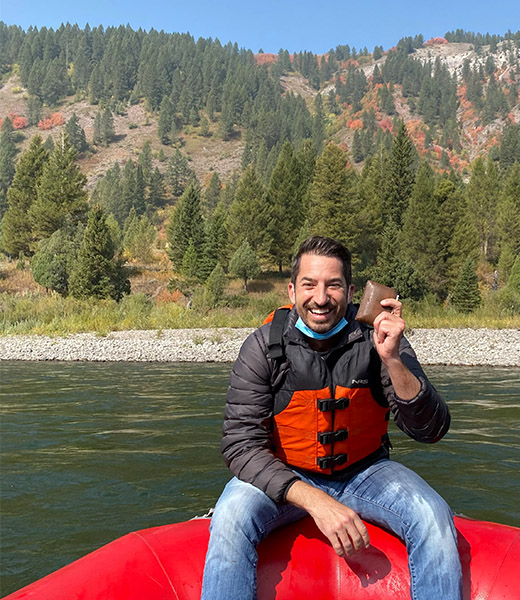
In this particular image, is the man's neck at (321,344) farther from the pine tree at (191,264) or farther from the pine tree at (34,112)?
the pine tree at (34,112)

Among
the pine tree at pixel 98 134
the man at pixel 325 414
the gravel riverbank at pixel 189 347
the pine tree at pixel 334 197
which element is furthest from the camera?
the pine tree at pixel 98 134

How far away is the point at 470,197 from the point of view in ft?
158

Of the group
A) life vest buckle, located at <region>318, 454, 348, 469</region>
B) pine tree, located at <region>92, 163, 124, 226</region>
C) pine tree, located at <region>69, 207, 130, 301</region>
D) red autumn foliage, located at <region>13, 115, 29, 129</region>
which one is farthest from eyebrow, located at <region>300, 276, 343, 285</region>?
red autumn foliage, located at <region>13, 115, 29, 129</region>

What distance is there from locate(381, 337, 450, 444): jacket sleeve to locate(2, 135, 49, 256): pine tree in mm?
41081

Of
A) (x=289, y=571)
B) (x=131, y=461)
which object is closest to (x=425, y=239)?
(x=131, y=461)

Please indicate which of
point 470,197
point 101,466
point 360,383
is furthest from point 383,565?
point 470,197

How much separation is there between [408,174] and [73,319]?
29512 mm

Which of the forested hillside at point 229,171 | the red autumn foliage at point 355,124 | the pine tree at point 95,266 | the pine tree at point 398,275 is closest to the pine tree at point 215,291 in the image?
the forested hillside at point 229,171

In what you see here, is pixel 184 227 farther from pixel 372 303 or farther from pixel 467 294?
pixel 372 303

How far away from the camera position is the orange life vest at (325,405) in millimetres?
2510

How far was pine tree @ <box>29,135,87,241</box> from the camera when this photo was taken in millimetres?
38562

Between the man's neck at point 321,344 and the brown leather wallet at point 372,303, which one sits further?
the man's neck at point 321,344

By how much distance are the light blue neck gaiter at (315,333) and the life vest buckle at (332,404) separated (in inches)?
10.9

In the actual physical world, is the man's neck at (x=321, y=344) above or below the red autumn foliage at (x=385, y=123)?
below
